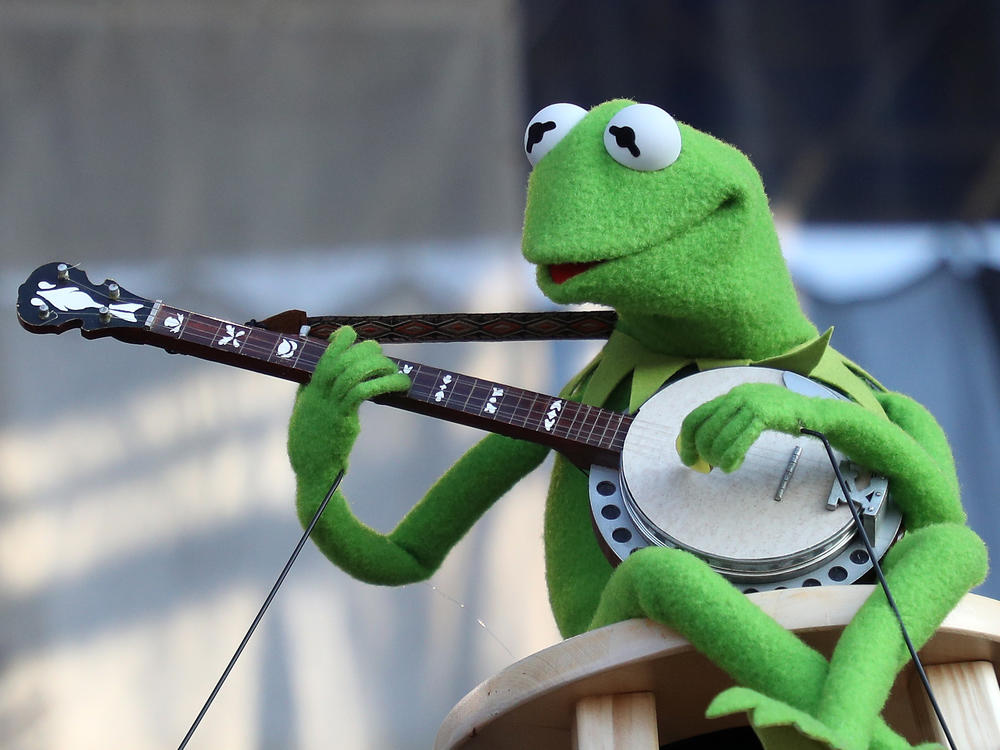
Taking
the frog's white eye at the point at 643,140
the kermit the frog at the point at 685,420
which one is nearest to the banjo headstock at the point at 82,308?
the kermit the frog at the point at 685,420

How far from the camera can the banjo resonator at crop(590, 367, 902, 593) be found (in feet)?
2.45

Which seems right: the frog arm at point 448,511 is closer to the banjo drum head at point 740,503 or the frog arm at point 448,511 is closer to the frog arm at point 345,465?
the frog arm at point 345,465

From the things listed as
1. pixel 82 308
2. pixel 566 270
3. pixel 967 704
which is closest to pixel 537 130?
pixel 566 270

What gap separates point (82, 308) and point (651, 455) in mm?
412

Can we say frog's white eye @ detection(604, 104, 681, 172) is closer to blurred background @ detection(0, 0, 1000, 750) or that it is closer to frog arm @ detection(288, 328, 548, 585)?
frog arm @ detection(288, 328, 548, 585)

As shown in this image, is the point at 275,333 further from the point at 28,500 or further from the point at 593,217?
the point at 28,500

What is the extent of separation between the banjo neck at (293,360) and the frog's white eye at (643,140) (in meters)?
0.17

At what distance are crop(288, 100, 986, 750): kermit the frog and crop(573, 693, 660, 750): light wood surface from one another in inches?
1.9

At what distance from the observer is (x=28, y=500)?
1390mm

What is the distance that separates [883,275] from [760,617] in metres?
1.02

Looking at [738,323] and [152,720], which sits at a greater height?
[738,323]

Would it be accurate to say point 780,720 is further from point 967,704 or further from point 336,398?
point 336,398

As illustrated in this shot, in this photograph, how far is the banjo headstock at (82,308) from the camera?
867mm

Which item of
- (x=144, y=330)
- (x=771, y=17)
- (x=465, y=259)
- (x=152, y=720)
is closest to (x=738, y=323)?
(x=144, y=330)
